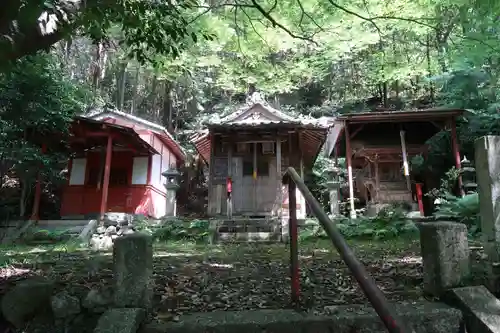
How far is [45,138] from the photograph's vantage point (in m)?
14.6

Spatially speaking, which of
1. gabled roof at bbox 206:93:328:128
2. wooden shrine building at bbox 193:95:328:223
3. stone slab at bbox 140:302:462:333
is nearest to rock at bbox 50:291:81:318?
stone slab at bbox 140:302:462:333

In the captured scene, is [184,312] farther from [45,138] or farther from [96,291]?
[45,138]

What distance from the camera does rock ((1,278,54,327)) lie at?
3.45 meters

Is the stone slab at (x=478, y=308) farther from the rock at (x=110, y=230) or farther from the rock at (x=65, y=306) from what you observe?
the rock at (x=110, y=230)

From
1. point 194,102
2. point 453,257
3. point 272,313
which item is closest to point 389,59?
point 453,257

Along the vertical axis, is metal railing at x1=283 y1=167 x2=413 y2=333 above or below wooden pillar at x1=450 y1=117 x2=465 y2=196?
below

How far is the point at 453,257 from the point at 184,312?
8.37ft

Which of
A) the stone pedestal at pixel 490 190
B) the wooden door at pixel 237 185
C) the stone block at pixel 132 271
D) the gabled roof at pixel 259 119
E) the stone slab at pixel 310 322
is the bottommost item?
the stone slab at pixel 310 322

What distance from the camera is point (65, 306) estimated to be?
3.32 meters

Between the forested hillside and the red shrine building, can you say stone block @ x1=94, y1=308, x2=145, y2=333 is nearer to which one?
the forested hillside

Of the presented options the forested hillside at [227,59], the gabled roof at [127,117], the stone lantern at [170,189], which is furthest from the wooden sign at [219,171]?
the gabled roof at [127,117]

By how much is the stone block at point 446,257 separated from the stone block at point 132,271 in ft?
8.69

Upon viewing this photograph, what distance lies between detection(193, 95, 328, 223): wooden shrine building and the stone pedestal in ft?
34.0

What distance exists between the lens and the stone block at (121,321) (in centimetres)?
283
